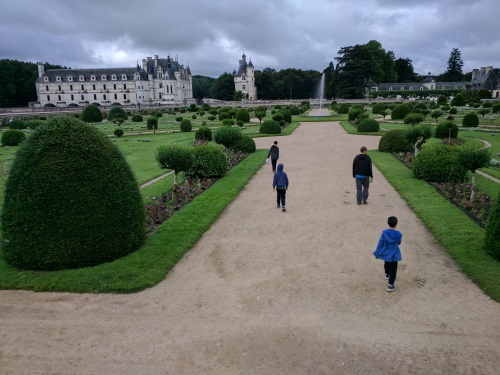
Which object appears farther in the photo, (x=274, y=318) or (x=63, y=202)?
(x=63, y=202)

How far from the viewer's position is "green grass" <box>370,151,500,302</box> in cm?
671

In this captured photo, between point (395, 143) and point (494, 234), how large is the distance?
13.8 metres

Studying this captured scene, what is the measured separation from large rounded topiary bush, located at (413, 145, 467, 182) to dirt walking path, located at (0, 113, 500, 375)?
17.5 feet

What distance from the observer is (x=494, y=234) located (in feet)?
23.8

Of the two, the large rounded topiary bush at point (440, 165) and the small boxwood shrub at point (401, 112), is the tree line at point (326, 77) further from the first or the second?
the large rounded topiary bush at point (440, 165)

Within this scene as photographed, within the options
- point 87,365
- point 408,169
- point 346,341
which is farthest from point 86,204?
point 408,169

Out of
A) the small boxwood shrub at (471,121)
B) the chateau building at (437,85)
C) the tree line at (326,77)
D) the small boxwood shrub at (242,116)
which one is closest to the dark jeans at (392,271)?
the small boxwood shrub at (471,121)

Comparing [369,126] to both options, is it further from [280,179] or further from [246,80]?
[246,80]

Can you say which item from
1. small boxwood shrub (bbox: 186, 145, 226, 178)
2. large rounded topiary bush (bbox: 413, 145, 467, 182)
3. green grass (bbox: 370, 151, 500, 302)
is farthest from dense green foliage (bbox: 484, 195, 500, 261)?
small boxwood shrub (bbox: 186, 145, 226, 178)

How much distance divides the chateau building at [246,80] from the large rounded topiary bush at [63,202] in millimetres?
100477

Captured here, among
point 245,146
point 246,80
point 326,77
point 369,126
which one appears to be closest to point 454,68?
point 326,77

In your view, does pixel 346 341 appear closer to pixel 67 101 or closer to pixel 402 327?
pixel 402 327

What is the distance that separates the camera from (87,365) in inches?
188

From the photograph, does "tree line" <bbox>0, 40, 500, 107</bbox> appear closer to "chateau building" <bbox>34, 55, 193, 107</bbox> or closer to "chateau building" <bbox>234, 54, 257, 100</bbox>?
"chateau building" <bbox>234, 54, 257, 100</bbox>
